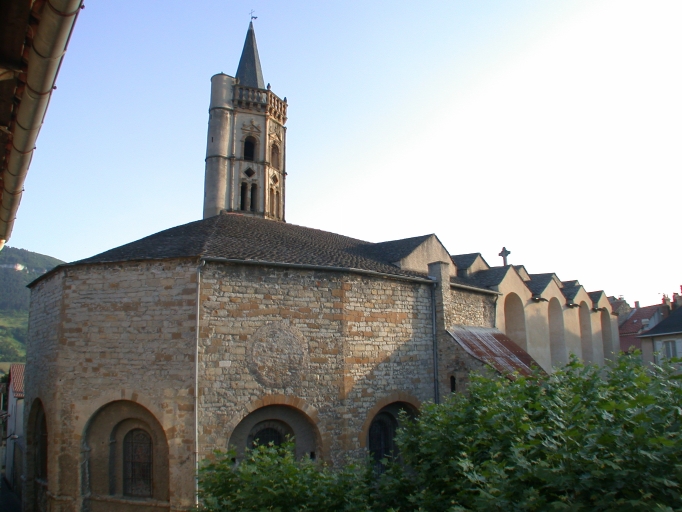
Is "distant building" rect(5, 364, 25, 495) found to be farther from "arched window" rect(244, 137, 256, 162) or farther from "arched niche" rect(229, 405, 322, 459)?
"arched window" rect(244, 137, 256, 162)

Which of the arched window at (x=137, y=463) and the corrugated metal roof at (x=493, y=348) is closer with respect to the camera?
the arched window at (x=137, y=463)

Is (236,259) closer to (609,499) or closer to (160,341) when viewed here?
(160,341)

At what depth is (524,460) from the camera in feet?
20.3

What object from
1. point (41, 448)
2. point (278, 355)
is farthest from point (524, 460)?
point (41, 448)

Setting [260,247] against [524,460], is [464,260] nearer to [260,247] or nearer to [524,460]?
[260,247]

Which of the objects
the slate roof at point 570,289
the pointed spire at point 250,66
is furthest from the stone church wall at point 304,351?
the pointed spire at point 250,66

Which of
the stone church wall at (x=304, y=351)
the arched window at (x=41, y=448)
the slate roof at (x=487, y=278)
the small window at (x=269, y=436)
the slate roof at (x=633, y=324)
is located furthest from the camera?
the slate roof at (x=633, y=324)

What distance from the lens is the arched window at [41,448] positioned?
15719 millimetres

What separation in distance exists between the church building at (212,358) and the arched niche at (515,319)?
488 centimetres

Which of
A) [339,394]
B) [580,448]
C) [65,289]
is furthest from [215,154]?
[580,448]

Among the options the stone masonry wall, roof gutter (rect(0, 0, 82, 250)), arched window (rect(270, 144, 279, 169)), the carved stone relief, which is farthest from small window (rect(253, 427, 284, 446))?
arched window (rect(270, 144, 279, 169))

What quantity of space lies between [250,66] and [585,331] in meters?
22.8

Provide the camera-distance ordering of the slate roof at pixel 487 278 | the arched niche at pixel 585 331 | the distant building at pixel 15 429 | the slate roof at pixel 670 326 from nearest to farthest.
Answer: the slate roof at pixel 487 278
the distant building at pixel 15 429
the slate roof at pixel 670 326
the arched niche at pixel 585 331

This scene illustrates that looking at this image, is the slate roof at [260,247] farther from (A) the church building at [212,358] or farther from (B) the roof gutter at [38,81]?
(B) the roof gutter at [38,81]
